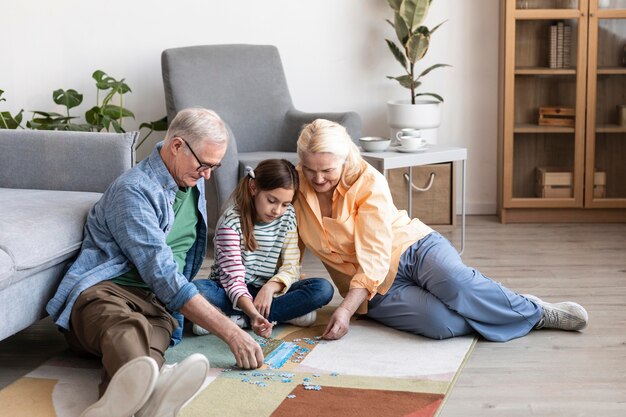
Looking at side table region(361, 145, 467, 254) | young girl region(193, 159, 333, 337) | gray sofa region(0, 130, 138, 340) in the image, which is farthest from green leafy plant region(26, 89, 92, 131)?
young girl region(193, 159, 333, 337)

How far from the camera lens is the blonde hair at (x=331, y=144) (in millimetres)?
2994

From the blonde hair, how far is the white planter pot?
5.90 ft

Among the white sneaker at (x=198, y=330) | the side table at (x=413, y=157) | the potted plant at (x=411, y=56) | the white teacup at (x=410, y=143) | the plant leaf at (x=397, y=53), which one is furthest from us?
the plant leaf at (x=397, y=53)

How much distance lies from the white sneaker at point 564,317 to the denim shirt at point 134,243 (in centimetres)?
123

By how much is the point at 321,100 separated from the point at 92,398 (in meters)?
2.98

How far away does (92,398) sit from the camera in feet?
8.46

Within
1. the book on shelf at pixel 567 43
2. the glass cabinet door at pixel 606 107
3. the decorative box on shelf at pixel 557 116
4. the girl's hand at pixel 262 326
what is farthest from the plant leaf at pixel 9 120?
the glass cabinet door at pixel 606 107

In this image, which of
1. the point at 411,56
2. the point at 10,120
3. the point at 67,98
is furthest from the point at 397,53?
the point at 10,120

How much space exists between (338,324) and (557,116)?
2.44m

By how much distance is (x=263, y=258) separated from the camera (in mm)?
3189

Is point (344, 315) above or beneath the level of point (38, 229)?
beneath

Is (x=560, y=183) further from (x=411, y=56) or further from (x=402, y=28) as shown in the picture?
(x=402, y=28)

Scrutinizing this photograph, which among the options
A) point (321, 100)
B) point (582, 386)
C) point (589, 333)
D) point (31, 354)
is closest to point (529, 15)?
point (321, 100)

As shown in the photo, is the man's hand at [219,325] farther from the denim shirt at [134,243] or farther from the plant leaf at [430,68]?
the plant leaf at [430,68]
